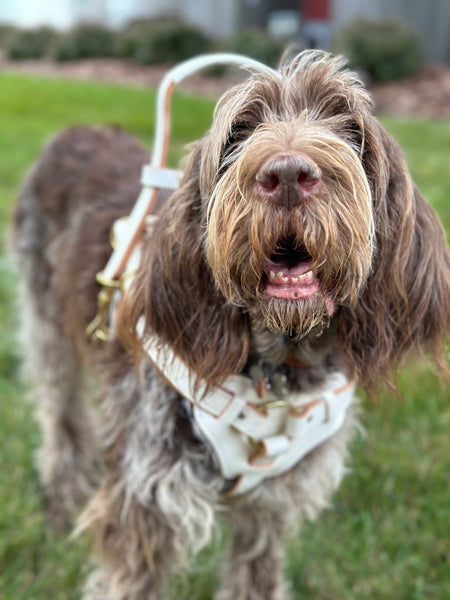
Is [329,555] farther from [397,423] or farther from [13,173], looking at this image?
[13,173]

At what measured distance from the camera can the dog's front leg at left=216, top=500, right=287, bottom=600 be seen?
2951mm

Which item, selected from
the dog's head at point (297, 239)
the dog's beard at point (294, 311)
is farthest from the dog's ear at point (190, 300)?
the dog's beard at point (294, 311)

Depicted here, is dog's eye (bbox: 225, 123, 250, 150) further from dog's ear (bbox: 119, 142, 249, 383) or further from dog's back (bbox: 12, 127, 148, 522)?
dog's back (bbox: 12, 127, 148, 522)

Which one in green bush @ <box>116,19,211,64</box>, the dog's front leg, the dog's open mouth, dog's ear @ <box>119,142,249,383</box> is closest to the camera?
the dog's open mouth

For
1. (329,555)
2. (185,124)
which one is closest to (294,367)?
(329,555)

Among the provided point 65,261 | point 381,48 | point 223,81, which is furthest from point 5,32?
point 65,261

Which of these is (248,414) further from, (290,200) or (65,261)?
(65,261)

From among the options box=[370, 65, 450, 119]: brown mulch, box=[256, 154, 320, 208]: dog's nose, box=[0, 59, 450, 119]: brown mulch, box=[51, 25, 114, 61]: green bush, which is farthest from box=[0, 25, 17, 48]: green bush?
box=[256, 154, 320, 208]: dog's nose

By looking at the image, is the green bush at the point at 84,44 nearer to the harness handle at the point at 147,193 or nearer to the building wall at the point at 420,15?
the building wall at the point at 420,15

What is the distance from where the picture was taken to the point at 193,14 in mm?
19719

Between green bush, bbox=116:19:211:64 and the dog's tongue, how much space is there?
16790mm

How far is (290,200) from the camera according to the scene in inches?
64.2

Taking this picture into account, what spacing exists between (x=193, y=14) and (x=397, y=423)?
1800 centimetres

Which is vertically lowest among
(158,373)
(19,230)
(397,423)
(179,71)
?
(397,423)
